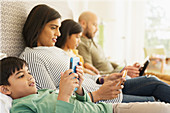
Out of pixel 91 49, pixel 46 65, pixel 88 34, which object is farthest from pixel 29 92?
pixel 88 34

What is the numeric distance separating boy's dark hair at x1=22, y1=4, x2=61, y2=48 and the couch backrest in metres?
0.06

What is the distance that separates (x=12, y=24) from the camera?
1.36 metres

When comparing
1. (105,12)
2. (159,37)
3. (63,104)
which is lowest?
(159,37)

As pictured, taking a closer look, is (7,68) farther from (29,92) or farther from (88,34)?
(88,34)

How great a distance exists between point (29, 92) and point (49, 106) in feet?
0.43

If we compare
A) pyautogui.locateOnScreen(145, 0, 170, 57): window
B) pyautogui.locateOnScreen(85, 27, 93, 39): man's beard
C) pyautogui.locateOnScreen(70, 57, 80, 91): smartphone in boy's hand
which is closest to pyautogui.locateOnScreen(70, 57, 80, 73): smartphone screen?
pyautogui.locateOnScreen(70, 57, 80, 91): smartphone in boy's hand

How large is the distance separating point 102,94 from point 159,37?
4.50m

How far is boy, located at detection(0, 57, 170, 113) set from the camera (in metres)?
0.87

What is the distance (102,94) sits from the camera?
1.31 metres

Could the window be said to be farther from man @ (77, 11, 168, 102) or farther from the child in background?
the child in background

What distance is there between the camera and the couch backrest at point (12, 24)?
124cm

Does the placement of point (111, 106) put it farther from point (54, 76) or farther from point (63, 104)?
point (54, 76)

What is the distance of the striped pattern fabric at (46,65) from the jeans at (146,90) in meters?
0.17

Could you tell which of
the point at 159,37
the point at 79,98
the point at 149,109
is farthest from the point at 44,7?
the point at 159,37
